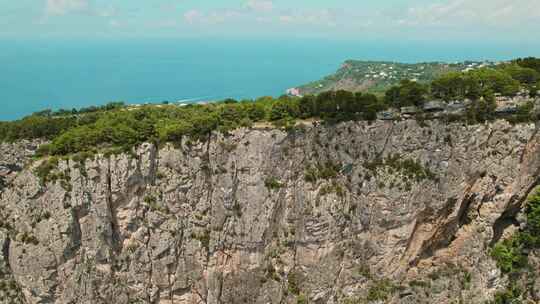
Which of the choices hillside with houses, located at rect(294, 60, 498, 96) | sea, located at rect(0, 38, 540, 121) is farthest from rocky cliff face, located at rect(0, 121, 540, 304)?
sea, located at rect(0, 38, 540, 121)

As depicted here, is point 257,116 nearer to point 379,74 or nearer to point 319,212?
point 319,212

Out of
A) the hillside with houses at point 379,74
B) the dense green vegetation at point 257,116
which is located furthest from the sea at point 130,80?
the dense green vegetation at point 257,116

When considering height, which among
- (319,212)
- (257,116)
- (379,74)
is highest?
(379,74)

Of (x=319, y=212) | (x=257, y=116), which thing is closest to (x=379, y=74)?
(x=257, y=116)

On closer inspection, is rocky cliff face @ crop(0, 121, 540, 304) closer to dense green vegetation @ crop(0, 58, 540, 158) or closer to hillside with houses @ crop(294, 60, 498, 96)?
dense green vegetation @ crop(0, 58, 540, 158)

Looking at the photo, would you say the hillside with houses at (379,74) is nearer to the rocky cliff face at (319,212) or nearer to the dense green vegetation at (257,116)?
the dense green vegetation at (257,116)
